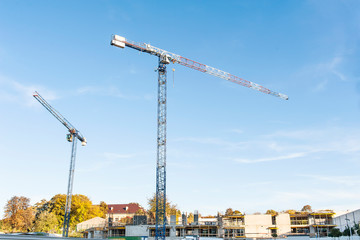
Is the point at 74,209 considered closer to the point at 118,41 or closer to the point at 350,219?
the point at 118,41

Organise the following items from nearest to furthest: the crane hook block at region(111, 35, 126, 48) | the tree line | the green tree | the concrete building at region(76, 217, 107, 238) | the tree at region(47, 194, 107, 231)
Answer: the crane hook block at region(111, 35, 126, 48) → the concrete building at region(76, 217, 107, 238) → the green tree → the tree line → the tree at region(47, 194, 107, 231)

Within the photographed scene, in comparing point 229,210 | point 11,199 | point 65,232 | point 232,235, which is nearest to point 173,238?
point 232,235

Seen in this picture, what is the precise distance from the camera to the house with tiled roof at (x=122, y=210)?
505ft

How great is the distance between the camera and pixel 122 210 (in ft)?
518

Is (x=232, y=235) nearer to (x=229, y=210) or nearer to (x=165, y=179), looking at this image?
(x=165, y=179)

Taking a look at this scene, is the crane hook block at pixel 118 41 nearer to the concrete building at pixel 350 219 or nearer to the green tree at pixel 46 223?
the green tree at pixel 46 223

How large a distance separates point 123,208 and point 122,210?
4.73 feet

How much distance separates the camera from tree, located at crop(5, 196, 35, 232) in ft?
366

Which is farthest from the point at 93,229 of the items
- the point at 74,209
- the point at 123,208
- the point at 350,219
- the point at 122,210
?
the point at 350,219

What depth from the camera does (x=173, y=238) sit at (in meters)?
82.2

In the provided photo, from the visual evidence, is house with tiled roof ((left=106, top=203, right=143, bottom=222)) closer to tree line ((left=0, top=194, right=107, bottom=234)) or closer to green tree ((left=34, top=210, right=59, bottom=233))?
tree line ((left=0, top=194, right=107, bottom=234))

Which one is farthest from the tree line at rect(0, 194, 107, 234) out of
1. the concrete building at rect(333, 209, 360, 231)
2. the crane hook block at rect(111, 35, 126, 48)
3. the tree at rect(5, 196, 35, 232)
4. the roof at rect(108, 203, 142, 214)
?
the concrete building at rect(333, 209, 360, 231)

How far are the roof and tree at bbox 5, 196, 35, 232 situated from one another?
155ft

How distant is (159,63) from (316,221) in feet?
231
